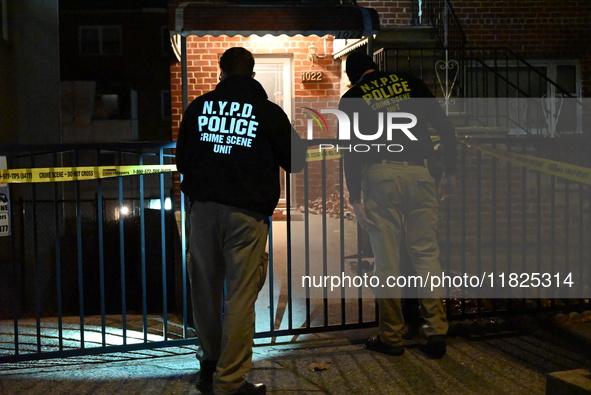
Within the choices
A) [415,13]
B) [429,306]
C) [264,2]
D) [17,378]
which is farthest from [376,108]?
[415,13]

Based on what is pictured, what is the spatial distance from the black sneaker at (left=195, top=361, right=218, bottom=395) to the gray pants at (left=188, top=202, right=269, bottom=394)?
0.12 metres

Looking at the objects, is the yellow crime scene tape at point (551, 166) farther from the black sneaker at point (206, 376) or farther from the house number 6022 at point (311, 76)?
the house number 6022 at point (311, 76)

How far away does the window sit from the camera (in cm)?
3712

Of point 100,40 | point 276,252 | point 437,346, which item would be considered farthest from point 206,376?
point 100,40

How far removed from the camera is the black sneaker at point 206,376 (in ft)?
13.5

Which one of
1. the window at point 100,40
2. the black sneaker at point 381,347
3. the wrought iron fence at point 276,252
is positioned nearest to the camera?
the black sneaker at point 381,347

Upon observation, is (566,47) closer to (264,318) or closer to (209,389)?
(264,318)

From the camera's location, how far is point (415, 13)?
36.2ft

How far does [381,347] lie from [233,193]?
5.58 feet

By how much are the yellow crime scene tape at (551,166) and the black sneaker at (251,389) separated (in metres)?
2.38

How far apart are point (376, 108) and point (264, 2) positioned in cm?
625

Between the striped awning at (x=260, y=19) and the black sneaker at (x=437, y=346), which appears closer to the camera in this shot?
the black sneaker at (x=437, y=346)

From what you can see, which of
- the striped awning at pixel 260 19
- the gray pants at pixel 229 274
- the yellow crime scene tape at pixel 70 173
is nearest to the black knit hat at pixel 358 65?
the yellow crime scene tape at pixel 70 173

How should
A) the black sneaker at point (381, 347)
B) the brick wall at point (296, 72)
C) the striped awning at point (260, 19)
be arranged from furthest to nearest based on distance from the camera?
the brick wall at point (296, 72)
the striped awning at point (260, 19)
the black sneaker at point (381, 347)
